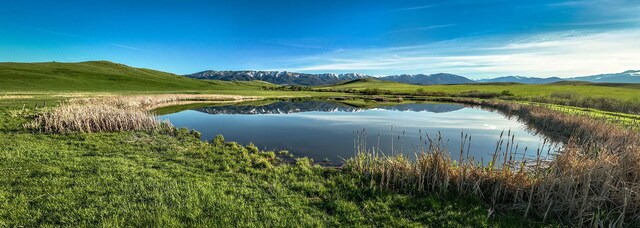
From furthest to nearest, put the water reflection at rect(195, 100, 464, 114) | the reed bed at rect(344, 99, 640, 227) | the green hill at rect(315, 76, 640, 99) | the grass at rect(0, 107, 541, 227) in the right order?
1. the green hill at rect(315, 76, 640, 99)
2. the water reflection at rect(195, 100, 464, 114)
3. the reed bed at rect(344, 99, 640, 227)
4. the grass at rect(0, 107, 541, 227)

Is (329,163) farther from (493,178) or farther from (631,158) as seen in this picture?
(631,158)

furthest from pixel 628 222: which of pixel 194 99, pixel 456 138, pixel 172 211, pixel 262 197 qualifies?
pixel 194 99

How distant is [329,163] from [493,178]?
7904 millimetres

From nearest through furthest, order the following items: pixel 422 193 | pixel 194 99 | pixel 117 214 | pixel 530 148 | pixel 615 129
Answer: pixel 117 214
pixel 422 193
pixel 615 129
pixel 530 148
pixel 194 99

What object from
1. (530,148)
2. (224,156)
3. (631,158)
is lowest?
(530,148)

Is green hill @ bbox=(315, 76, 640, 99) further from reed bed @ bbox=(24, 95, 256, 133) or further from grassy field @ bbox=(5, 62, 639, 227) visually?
reed bed @ bbox=(24, 95, 256, 133)

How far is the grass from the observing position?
26.1 ft

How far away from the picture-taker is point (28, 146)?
1409 cm

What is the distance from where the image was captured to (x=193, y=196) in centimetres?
928

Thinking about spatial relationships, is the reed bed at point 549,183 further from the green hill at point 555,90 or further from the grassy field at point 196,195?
the green hill at point 555,90

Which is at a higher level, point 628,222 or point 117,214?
point 117,214

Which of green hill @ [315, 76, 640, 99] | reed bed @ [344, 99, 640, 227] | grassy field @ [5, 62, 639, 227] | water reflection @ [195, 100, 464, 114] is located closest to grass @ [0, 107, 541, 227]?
grassy field @ [5, 62, 639, 227]

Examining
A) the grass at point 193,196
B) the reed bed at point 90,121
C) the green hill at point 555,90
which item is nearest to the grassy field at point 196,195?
the grass at point 193,196

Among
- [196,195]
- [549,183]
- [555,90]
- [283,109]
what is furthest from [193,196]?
[555,90]
